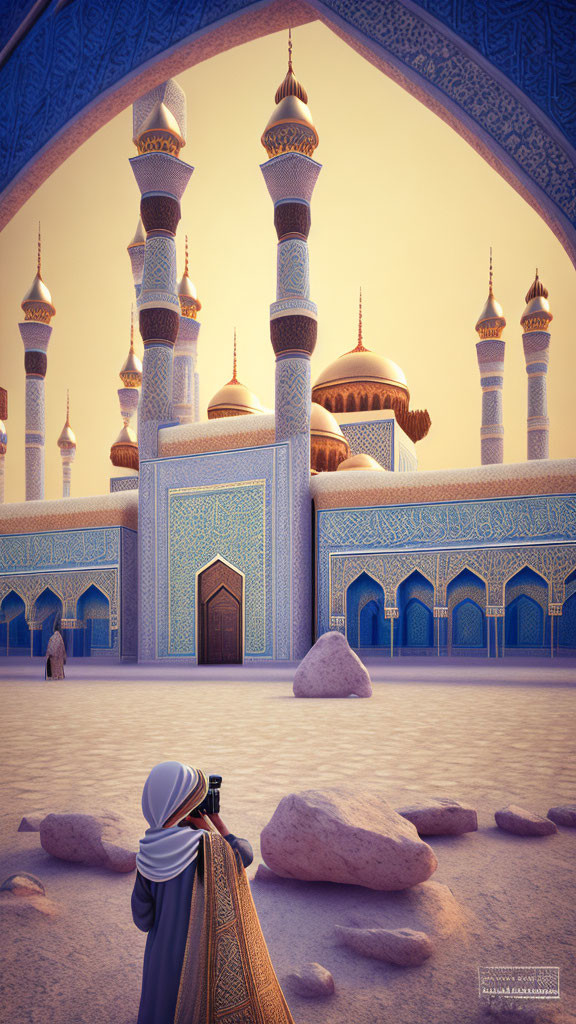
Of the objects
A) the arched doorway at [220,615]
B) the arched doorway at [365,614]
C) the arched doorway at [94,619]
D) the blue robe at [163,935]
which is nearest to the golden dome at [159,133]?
the arched doorway at [220,615]

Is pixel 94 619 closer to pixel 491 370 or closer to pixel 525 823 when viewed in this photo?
pixel 491 370

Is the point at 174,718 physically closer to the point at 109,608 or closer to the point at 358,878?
the point at 358,878

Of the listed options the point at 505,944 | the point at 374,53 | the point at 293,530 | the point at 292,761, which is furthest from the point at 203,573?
the point at 505,944

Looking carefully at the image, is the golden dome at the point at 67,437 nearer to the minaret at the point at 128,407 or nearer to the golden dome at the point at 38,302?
the minaret at the point at 128,407

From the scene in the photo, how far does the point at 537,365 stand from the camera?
14695 millimetres

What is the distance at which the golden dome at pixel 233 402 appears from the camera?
58.6 ft

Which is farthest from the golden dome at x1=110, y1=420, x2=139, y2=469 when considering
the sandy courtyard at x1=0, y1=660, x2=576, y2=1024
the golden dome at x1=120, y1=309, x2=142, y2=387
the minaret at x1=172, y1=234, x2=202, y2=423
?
the sandy courtyard at x1=0, y1=660, x2=576, y2=1024

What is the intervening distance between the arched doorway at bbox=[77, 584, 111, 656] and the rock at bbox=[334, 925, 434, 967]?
11.4 metres

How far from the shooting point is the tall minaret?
34.6 feet

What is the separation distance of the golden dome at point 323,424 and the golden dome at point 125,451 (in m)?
7.43

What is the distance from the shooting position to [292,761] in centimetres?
304

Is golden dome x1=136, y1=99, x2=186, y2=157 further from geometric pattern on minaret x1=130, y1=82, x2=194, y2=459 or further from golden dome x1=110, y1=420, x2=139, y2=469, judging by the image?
golden dome x1=110, y1=420, x2=139, y2=469

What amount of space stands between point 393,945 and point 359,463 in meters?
12.2

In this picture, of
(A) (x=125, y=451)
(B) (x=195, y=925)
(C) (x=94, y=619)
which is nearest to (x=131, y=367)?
(A) (x=125, y=451)
